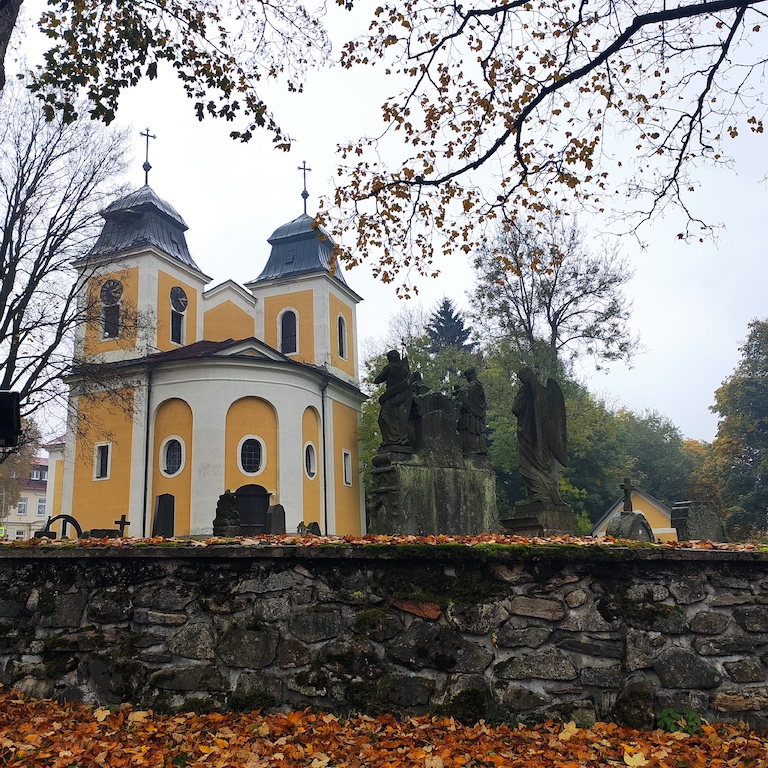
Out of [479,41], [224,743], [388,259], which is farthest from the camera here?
[388,259]

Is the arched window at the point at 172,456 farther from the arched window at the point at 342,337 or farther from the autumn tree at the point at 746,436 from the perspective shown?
the autumn tree at the point at 746,436

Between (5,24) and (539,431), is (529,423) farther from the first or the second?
(5,24)

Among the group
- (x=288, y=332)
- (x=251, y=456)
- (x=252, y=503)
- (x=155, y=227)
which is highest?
(x=155, y=227)

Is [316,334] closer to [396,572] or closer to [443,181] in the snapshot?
[443,181]

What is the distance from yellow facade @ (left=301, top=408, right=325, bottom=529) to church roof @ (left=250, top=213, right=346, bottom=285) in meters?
9.16

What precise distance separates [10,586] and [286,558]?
1.99 metres

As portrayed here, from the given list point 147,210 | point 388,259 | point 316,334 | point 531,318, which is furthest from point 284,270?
point 388,259

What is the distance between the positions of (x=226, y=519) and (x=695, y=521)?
8.76m

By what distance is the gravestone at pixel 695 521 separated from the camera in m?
11.4

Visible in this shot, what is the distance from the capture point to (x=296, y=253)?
38.5 meters

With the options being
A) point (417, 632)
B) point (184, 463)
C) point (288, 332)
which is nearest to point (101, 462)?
point (184, 463)

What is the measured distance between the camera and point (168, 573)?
16.2ft

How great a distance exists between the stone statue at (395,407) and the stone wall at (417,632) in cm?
556

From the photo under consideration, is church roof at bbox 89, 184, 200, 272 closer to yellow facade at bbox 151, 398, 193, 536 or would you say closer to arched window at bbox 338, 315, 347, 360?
yellow facade at bbox 151, 398, 193, 536
